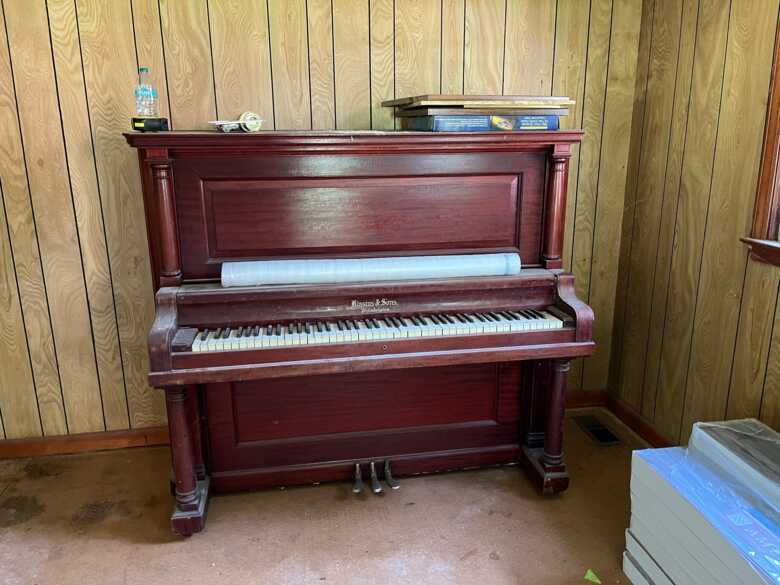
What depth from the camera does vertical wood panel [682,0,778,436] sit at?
2004 mm

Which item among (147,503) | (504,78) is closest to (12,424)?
(147,503)

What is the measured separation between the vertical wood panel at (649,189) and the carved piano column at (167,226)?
1951 millimetres

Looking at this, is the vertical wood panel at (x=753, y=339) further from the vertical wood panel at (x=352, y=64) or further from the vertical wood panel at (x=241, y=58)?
the vertical wood panel at (x=241, y=58)

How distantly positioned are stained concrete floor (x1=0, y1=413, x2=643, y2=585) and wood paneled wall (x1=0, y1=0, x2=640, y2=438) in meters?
0.39

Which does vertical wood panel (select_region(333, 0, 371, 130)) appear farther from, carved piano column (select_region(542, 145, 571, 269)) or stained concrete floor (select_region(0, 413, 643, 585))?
stained concrete floor (select_region(0, 413, 643, 585))

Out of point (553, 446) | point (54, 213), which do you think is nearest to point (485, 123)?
point (553, 446)

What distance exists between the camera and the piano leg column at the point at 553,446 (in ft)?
7.27

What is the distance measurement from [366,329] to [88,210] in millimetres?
1304

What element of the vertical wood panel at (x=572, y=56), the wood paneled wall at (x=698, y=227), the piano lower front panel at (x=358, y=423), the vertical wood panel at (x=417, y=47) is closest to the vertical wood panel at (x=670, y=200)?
the wood paneled wall at (x=698, y=227)

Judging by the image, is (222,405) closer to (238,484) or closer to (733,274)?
(238,484)

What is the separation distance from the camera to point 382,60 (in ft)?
7.96

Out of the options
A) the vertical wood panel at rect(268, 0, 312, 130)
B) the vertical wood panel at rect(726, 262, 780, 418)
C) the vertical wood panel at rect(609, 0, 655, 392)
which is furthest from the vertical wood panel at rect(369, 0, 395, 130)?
the vertical wood panel at rect(726, 262, 780, 418)

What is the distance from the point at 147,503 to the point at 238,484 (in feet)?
1.15

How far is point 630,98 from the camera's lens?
265cm
